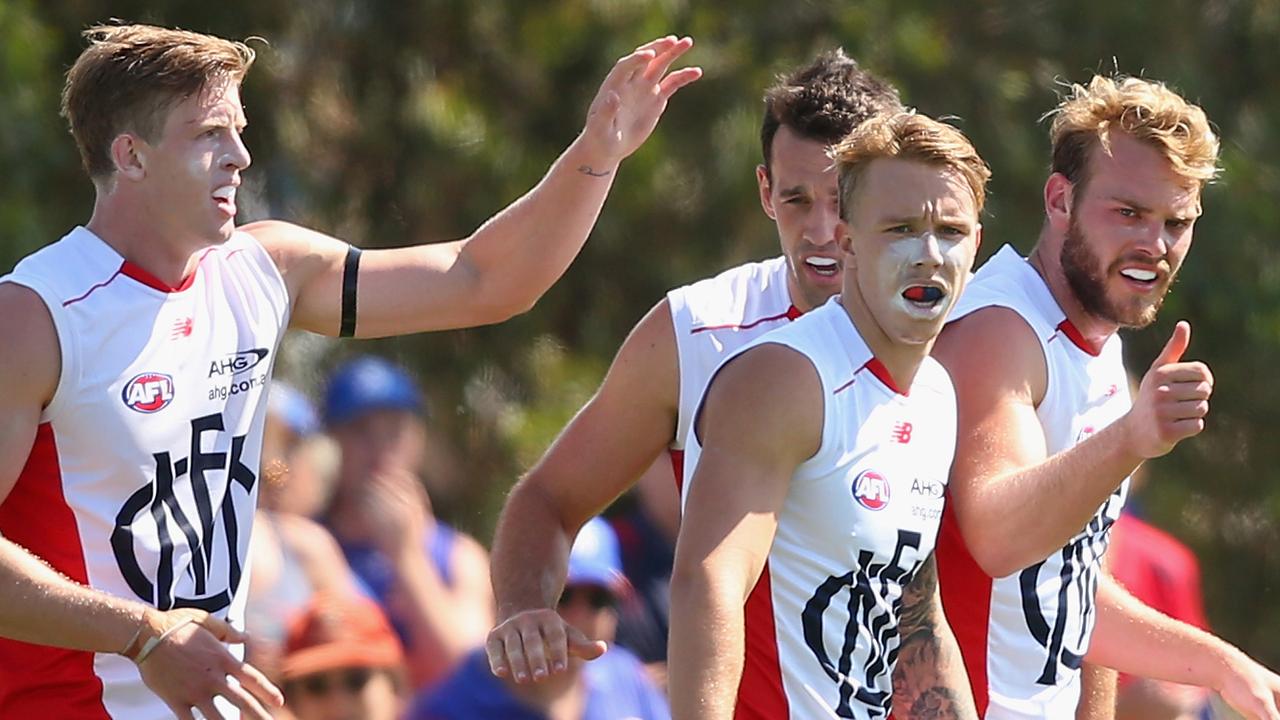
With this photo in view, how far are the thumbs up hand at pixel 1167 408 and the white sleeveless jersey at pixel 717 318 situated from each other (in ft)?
2.74

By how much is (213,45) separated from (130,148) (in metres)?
0.26

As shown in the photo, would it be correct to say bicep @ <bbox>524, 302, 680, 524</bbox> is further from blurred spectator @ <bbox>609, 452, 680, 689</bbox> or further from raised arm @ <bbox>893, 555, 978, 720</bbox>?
A: blurred spectator @ <bbox>609, 452, 680, 689</bbox>

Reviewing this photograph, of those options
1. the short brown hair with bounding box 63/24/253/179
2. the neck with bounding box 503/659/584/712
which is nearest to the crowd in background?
the neck with bounding box 503/659/584/712

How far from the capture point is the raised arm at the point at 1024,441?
3826 millimetres

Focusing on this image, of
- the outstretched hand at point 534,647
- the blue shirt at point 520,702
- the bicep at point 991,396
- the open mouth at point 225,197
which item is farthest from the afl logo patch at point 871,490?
the blue shirt at point 520,702

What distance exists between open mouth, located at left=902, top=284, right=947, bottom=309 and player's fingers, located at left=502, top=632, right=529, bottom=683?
3.20 feet

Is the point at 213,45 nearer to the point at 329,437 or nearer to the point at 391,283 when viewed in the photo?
the point at 391,283

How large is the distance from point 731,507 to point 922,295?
0.56 meters

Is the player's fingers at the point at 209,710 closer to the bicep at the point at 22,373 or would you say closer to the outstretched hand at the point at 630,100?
the bicep at the point at 22,373

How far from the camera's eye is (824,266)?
437cm

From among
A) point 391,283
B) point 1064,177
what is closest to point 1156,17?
point 1064,177

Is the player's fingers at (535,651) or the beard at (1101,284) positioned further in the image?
the beard at (1101,284)

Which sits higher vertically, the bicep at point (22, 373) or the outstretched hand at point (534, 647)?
the bicep at point (22, 373)

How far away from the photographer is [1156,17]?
981cm
